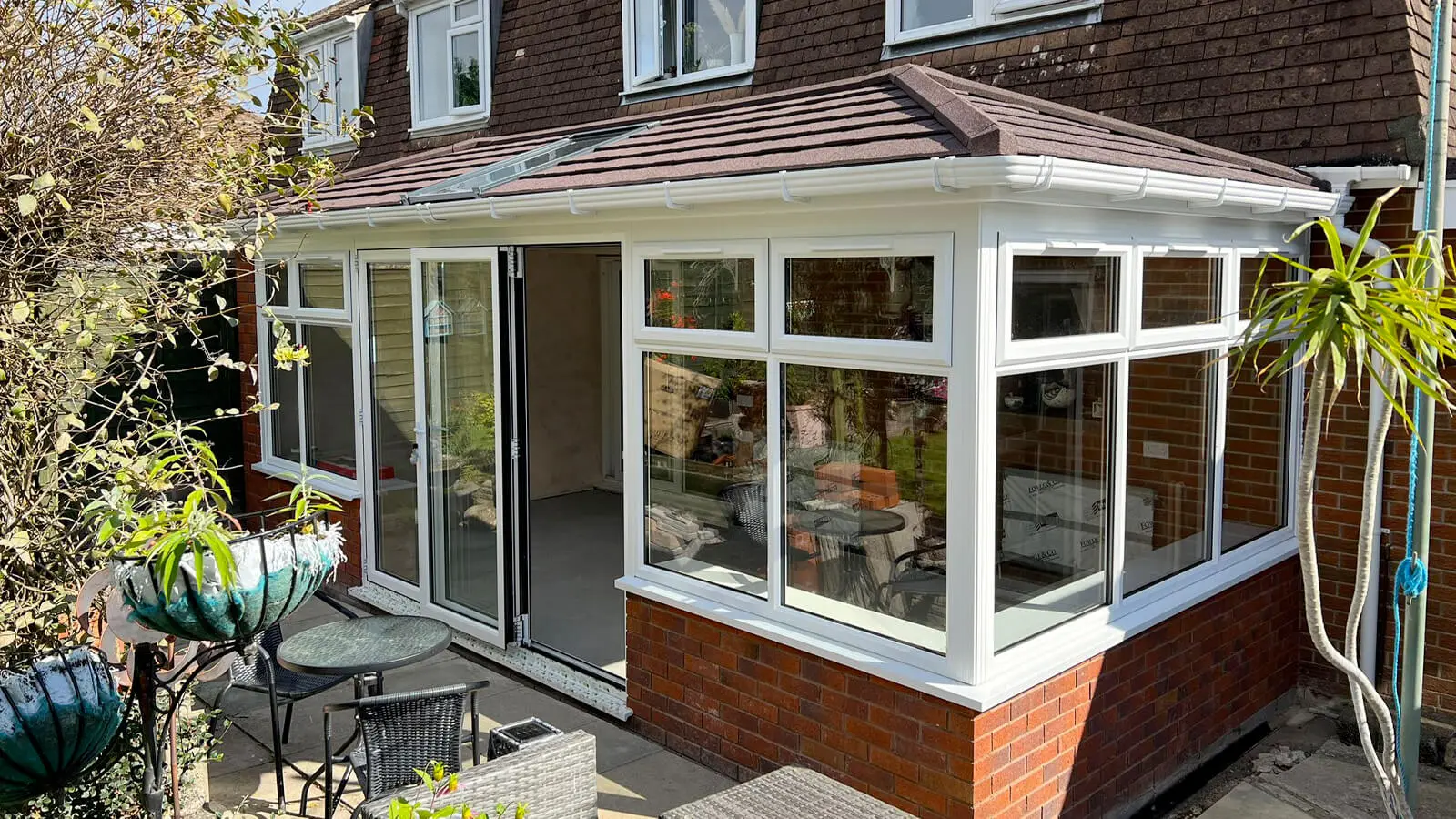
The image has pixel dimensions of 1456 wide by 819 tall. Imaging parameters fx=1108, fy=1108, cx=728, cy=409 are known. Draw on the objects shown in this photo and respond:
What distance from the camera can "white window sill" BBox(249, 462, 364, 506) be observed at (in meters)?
7.90

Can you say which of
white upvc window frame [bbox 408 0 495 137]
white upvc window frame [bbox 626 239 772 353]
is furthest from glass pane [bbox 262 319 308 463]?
white upvc window frame [bbox 626 239 772 353]

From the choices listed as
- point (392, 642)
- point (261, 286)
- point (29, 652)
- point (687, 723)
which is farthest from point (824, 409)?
point (261, 286)

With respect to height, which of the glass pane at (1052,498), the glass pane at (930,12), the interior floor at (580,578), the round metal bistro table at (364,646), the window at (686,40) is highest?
the window at (686,40)

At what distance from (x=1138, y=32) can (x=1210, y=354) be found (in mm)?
2106

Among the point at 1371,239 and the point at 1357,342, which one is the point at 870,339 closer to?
the point at 1357,342

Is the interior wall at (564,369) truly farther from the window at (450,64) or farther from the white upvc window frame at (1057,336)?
the white upvc window frame at (1057,336)

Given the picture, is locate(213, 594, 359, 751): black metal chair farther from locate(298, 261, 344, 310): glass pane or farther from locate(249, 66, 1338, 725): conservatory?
locate(298, 261, 344, 310): glass pane

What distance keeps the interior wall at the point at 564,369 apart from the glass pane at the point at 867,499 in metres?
6.28

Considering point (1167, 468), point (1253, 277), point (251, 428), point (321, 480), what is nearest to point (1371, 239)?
point (1253, 277)

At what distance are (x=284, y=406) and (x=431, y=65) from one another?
4652 mm

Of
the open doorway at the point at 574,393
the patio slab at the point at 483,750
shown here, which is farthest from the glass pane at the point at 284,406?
the patio slab at the point at 483,750

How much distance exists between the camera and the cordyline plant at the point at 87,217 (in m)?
3.50

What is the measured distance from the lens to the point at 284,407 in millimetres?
9070

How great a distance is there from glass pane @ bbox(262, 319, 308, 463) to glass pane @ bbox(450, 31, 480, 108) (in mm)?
3549
